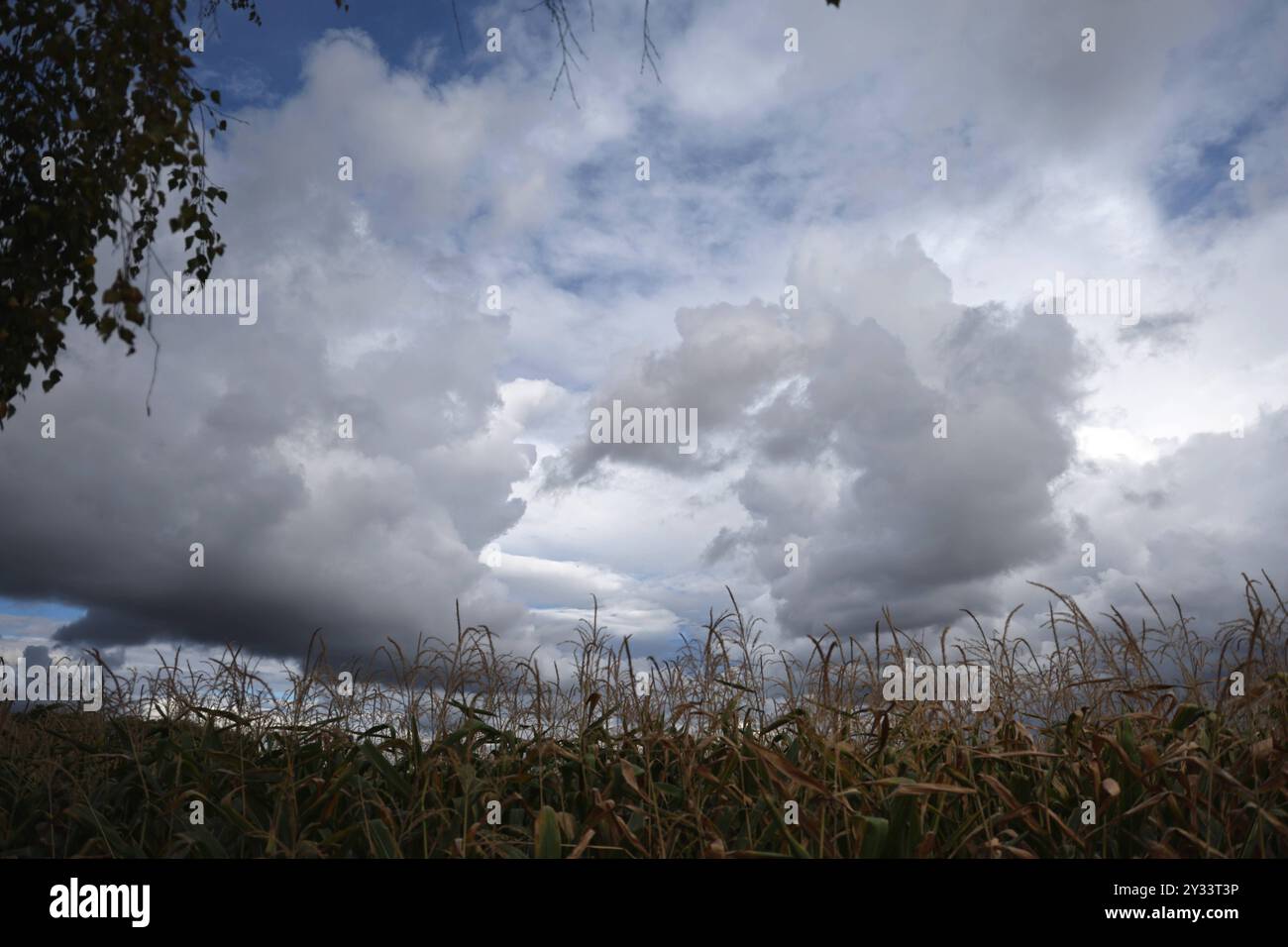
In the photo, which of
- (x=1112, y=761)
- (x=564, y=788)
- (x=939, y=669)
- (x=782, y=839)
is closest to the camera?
(x=782, y=839)

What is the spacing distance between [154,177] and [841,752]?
7.30 m

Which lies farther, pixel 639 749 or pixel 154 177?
pixel 154 177

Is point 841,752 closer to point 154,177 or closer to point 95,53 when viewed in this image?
point 154,177

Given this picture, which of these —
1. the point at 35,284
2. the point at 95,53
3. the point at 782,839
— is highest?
the point at 95,53

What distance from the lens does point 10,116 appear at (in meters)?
8.66

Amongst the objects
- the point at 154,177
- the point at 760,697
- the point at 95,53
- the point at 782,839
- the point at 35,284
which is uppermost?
the point at 95,53

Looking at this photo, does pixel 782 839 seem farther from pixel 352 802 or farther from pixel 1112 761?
pixel 352 802
